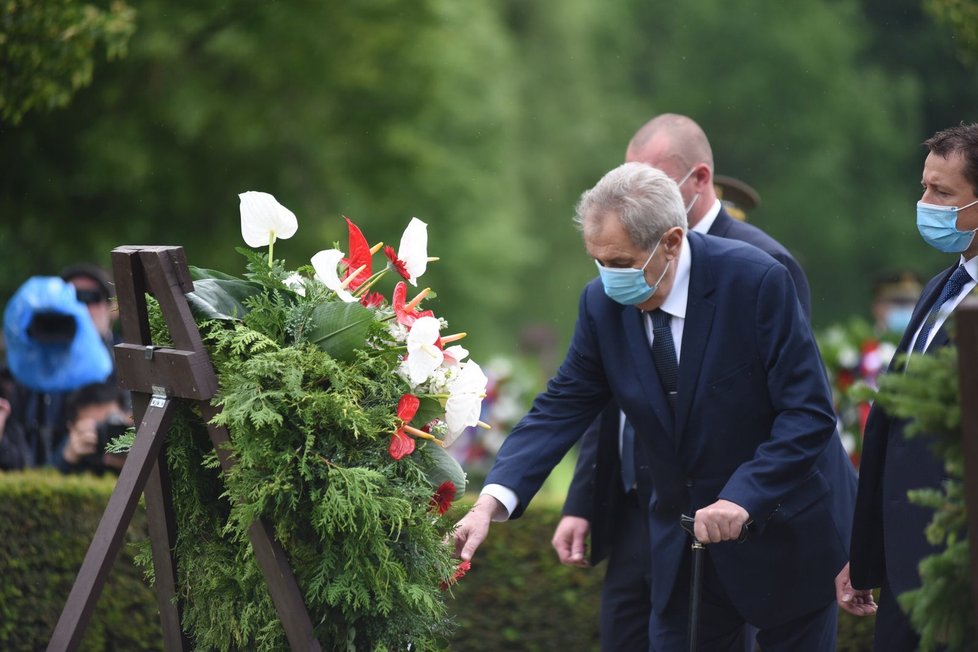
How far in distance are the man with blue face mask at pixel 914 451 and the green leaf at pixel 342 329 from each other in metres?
1.62

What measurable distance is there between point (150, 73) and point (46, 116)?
181cm

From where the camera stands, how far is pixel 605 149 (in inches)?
1062

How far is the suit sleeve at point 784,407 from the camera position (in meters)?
3.71

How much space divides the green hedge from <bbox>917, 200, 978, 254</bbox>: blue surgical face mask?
2698 millimetres

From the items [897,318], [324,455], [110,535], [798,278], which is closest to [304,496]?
[324,455]

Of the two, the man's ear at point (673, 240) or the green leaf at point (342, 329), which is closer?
the green leaf at point (342, 329)

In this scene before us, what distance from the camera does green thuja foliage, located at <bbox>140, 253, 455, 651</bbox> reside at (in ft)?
10.9

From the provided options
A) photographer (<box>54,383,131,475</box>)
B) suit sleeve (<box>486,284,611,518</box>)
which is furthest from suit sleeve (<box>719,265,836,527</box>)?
photographer (<box>54,383,131,475</box>)

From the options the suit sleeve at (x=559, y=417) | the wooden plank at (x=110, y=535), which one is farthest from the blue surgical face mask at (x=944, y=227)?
the wooden plank at (x=110, y=535)

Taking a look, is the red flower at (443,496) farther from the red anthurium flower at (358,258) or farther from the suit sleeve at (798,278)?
the suit sleeve at (798,278)

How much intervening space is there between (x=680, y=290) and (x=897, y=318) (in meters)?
8.11

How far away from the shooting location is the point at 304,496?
3422 mm

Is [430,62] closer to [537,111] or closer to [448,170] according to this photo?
[448,170]

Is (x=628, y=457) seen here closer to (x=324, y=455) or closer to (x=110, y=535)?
(x=324, y=455)
